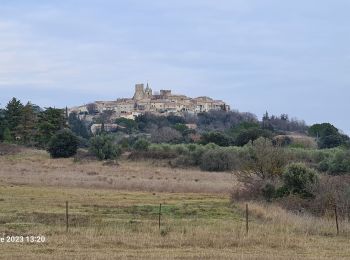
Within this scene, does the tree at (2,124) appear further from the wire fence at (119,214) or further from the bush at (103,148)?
the wire fence at (119,214)

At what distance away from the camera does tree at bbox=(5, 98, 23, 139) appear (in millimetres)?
92037

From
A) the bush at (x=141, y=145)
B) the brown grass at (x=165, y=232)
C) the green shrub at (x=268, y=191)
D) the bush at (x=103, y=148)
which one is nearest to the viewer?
the brown grass at (x=165, y=232)

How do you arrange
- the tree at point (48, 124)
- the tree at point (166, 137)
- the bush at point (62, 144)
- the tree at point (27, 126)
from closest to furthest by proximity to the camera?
the bush at point (62, 144), the tree at point (48, 124), the tree at point (27, 126), the tree at point (166, 137)

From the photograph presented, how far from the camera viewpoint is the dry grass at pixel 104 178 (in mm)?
44344

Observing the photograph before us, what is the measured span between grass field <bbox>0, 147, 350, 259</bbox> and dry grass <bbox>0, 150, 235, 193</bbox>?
29.1ft

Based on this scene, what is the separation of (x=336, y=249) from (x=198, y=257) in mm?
4455

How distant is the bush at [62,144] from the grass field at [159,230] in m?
40.2

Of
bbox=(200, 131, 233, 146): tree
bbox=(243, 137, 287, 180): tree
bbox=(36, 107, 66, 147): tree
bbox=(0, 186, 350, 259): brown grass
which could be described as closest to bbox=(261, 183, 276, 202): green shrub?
bbox=(0, 186, 350, 259): brown grass

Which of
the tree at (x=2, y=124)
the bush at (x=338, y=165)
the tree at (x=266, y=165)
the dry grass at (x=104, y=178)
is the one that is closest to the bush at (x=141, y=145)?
the dry grass at (x=104, y=178)

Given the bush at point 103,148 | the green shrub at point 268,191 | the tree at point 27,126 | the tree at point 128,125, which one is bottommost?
the green shrub at point 268,191

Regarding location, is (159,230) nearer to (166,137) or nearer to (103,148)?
(103,148)

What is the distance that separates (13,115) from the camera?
92.1 metres

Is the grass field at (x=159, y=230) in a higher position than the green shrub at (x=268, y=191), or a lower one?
lower

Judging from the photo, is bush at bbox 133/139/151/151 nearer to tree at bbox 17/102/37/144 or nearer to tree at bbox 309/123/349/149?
tree at bbox 17/102/37/144
